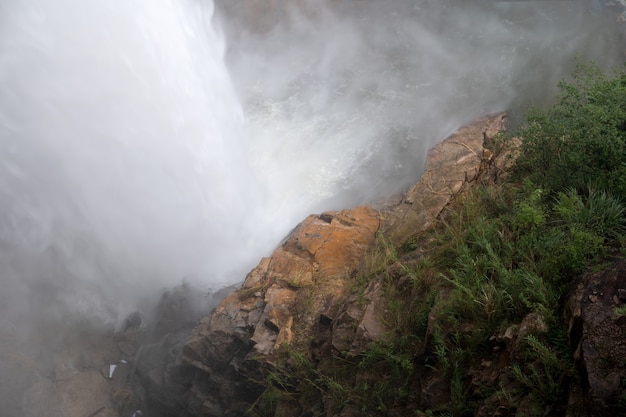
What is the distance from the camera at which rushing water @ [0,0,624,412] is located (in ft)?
26.8

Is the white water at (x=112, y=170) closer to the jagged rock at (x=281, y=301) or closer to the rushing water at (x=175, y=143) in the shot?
the rushing water at (x=175, y=143)

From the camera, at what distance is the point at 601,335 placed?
2688 millimetres

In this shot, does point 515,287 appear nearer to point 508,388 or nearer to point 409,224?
point 508,388

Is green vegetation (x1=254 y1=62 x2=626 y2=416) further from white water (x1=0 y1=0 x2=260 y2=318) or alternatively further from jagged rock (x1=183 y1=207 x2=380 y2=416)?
white water (x1=0 y1=0 x2=260 y2=318)

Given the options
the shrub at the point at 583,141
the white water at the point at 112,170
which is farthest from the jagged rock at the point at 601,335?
the white water at the point at 112,170

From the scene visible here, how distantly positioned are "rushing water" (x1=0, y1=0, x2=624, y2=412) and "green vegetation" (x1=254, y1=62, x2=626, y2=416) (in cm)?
314

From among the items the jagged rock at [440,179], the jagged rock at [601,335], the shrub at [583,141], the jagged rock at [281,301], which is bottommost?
the jagged rock at [281,301]

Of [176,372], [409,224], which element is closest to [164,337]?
[176,372]

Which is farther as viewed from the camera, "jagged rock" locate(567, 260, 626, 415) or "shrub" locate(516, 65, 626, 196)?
"shrub" locate(516, 65, 626, 196)

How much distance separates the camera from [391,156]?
8375 millimetres

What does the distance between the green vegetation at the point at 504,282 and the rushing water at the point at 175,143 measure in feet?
10.3

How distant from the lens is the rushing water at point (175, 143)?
816 cm

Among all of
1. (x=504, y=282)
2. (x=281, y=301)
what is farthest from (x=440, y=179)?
(x=504, y=282)

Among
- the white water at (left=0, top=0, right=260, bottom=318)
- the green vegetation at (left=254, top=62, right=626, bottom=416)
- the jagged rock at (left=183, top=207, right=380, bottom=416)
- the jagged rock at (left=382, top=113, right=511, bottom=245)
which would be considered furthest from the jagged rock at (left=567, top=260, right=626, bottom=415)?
the white water at (left=0, top=0, right=260, bottom=318)
